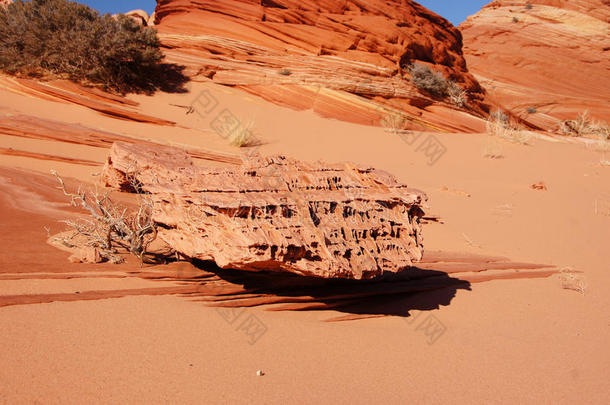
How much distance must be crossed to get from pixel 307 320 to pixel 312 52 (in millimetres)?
13168

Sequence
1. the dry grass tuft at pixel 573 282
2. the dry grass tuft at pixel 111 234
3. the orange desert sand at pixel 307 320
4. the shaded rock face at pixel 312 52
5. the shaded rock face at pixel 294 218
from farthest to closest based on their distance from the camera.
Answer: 1. the shaded rock face at pixel 312 52
2. the dry grass tuft at pixel 573 282
3. the dry grass tuft at pixel 111 234
4. the shaded rock face at pixel 294 218
5. the orange desert sand at pixel 307 320

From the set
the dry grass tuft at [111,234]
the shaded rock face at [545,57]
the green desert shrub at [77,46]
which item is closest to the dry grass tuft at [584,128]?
the shaded rock face at [545,57]

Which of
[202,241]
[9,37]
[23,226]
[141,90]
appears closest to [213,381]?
[202,241]

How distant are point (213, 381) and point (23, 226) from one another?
239 cm

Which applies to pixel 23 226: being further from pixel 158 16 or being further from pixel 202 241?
pixel 158 16

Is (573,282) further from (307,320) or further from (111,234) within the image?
(111,234)

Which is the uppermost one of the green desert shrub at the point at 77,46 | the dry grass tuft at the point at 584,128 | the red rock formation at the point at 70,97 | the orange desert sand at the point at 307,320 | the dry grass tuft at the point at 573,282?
the dry grass tuft at the point at 584,128

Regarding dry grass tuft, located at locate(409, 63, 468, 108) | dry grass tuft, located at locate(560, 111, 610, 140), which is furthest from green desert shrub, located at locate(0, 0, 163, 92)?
dry grass tuft, located at locate(560, 111, 610, 140)

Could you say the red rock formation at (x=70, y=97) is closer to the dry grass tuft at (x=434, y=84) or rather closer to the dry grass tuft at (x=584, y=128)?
the dry grass tuft at (x=434, y=84)

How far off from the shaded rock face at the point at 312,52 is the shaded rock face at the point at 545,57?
22.5ft

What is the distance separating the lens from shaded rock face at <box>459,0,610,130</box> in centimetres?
→ 2098

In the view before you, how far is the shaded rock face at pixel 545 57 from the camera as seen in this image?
21.0 m

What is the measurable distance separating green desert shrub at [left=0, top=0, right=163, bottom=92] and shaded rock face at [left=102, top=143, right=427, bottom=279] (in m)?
9.08

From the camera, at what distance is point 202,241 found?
7.61 ft
